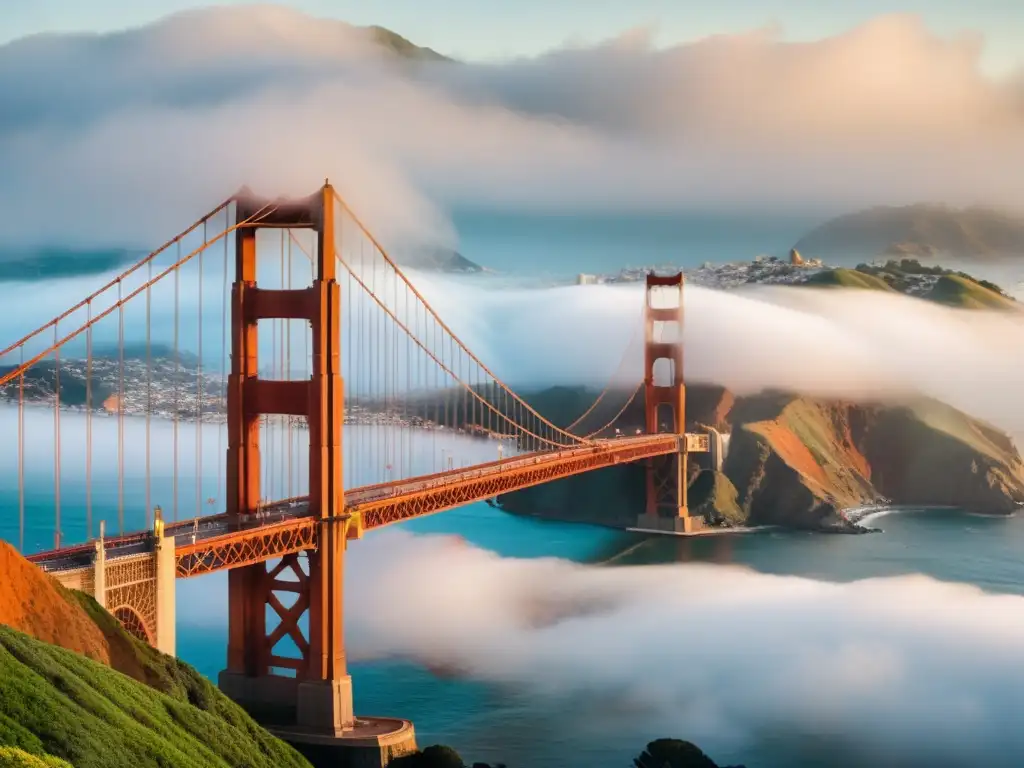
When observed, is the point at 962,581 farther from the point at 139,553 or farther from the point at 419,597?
the point at 139,553

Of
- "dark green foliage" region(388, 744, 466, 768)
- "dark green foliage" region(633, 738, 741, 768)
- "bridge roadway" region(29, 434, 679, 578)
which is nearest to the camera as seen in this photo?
"bridge roadway" region(29, 434, 679, 578)

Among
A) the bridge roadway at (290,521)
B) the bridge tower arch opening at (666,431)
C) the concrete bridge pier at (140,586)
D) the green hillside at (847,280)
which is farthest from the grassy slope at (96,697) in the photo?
the green hillside at (847,280)

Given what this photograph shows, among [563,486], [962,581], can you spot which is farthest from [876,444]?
[962,581]

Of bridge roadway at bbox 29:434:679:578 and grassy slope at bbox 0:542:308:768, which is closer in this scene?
grassy slope at bbox 0:542:308:768

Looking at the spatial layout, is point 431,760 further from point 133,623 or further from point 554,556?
point 554,556

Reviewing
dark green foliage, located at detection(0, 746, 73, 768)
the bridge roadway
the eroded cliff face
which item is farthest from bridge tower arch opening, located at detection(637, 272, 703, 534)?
dark green foliage, located at detection(0, 746, 73, 768)

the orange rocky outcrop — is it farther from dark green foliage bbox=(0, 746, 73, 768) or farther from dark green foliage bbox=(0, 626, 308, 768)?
dark green foliage bbox=(0, 746, 73, 768)
